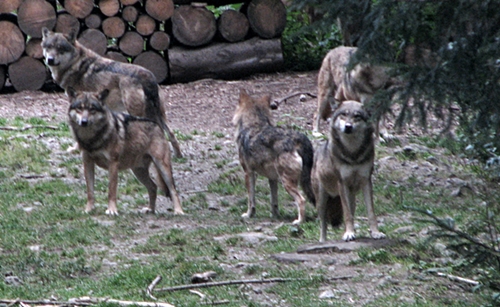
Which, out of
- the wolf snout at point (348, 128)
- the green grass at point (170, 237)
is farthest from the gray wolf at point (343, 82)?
the wolf snout at point (348, 128)

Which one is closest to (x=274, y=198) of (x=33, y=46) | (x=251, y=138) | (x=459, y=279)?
→ (x=251, y=138)

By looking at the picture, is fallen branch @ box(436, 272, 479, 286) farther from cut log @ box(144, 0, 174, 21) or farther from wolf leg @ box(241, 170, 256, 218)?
cut log @ box(144, 0, 174, 21)

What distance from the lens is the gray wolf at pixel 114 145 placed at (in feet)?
31.5

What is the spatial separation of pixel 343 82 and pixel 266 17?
469 cm

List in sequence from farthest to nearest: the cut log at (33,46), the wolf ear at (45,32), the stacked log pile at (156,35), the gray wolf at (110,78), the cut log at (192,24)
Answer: the cut log at (192,24) < the cut log at (33,46) < the stacked log pile at (156,35) < the wolf ear at (45,32) < the gray wolf at (110,78)

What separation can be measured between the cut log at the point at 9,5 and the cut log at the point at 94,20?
Answer: 1376 mm

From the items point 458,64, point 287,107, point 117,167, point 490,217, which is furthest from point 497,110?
point 287,107

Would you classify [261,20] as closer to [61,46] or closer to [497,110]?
[61,46]

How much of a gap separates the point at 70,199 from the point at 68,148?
215 cm

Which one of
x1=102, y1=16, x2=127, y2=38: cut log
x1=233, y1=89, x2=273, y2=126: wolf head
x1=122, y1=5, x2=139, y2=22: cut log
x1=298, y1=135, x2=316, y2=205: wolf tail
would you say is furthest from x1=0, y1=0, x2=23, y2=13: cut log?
x1=298, y1=135, x2=316, y2=205: wolf tail

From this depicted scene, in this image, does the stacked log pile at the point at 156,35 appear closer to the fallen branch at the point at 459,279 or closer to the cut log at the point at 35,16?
the cut log at the point at 35,16

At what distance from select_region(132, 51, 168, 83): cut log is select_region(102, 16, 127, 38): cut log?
0.66 meters

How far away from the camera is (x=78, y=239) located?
7.99 m

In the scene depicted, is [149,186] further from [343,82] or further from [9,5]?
[9,5]
